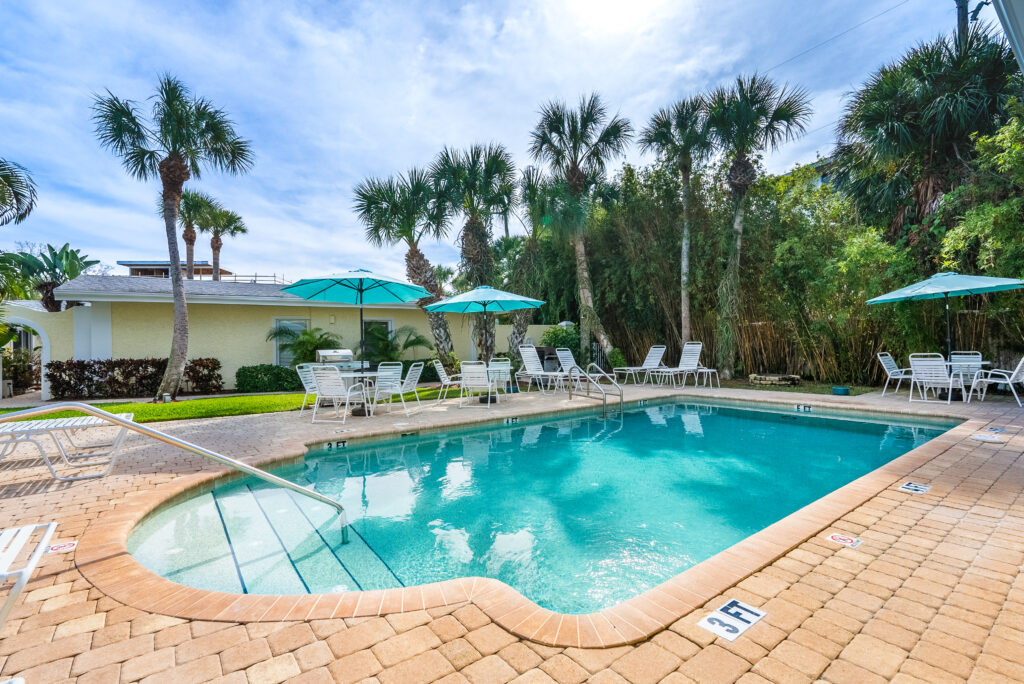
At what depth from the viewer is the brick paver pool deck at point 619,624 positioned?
1.73 meters

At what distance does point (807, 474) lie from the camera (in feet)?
16.8

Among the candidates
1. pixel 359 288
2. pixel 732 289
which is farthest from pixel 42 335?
pixel 732 289

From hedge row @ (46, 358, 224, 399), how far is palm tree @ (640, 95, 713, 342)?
1355 cm

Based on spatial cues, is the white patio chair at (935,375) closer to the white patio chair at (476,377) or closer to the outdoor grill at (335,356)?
the white patio chair at (476,377)

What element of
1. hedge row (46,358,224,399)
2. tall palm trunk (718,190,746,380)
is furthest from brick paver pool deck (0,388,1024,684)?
hedge row (46,358,224,399)

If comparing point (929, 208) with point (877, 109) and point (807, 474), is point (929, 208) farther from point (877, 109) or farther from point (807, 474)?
point (807, 474)

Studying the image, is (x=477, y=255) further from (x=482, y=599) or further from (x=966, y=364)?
(x=482, y=599)

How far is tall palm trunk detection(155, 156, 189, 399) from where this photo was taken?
1030 cm

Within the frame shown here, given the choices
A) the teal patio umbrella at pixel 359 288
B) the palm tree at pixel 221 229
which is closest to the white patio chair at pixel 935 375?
the teal patio umbrella at pixel 359 288

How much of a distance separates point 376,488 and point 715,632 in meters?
3.79

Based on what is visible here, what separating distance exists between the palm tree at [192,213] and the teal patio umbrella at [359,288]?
41.4 ft

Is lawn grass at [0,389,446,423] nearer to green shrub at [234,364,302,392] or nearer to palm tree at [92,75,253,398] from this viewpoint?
palm tree at [92,75,253,398]

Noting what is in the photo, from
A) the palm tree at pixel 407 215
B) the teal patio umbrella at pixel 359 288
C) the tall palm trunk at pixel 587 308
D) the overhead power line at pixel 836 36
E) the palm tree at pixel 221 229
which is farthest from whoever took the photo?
the palm tree at pixel 221 229

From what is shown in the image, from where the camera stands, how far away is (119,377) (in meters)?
11.3
